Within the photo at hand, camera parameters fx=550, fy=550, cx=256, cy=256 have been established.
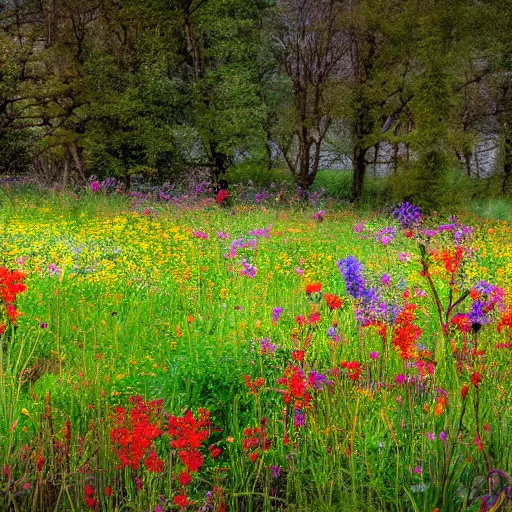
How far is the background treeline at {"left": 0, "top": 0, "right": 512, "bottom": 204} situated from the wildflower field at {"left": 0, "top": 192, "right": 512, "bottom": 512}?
9.97 m

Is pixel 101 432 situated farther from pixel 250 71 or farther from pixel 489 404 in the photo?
pixel 250 71

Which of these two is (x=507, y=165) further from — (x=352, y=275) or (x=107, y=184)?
(x=352, y=275)

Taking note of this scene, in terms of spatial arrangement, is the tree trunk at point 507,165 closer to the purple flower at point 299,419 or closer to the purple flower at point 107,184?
the purple flower at point 107,184

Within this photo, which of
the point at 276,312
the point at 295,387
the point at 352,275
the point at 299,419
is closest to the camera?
the point at 295,387

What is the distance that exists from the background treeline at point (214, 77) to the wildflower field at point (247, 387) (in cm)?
997

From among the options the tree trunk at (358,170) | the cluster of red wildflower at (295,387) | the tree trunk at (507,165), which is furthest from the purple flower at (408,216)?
the tree trunk at (507,165)

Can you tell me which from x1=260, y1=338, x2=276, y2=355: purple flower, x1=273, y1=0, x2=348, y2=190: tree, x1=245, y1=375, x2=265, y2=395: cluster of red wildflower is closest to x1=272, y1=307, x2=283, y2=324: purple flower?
x1=260, y1=338, x2=276, y2=355: purple flower

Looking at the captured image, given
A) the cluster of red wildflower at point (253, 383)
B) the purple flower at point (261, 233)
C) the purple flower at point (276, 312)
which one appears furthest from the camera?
the purple flower at point (261, 233)

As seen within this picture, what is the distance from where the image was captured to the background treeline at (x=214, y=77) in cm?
1630

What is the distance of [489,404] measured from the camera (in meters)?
2.56

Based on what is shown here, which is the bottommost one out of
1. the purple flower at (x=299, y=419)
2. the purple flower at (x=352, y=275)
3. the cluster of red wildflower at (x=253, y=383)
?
the purple flower at (x=299, y=419)

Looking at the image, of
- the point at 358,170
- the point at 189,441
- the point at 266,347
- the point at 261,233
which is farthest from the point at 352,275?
the point at 358,170

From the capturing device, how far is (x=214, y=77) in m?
17.0

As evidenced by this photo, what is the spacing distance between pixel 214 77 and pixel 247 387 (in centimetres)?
1540
